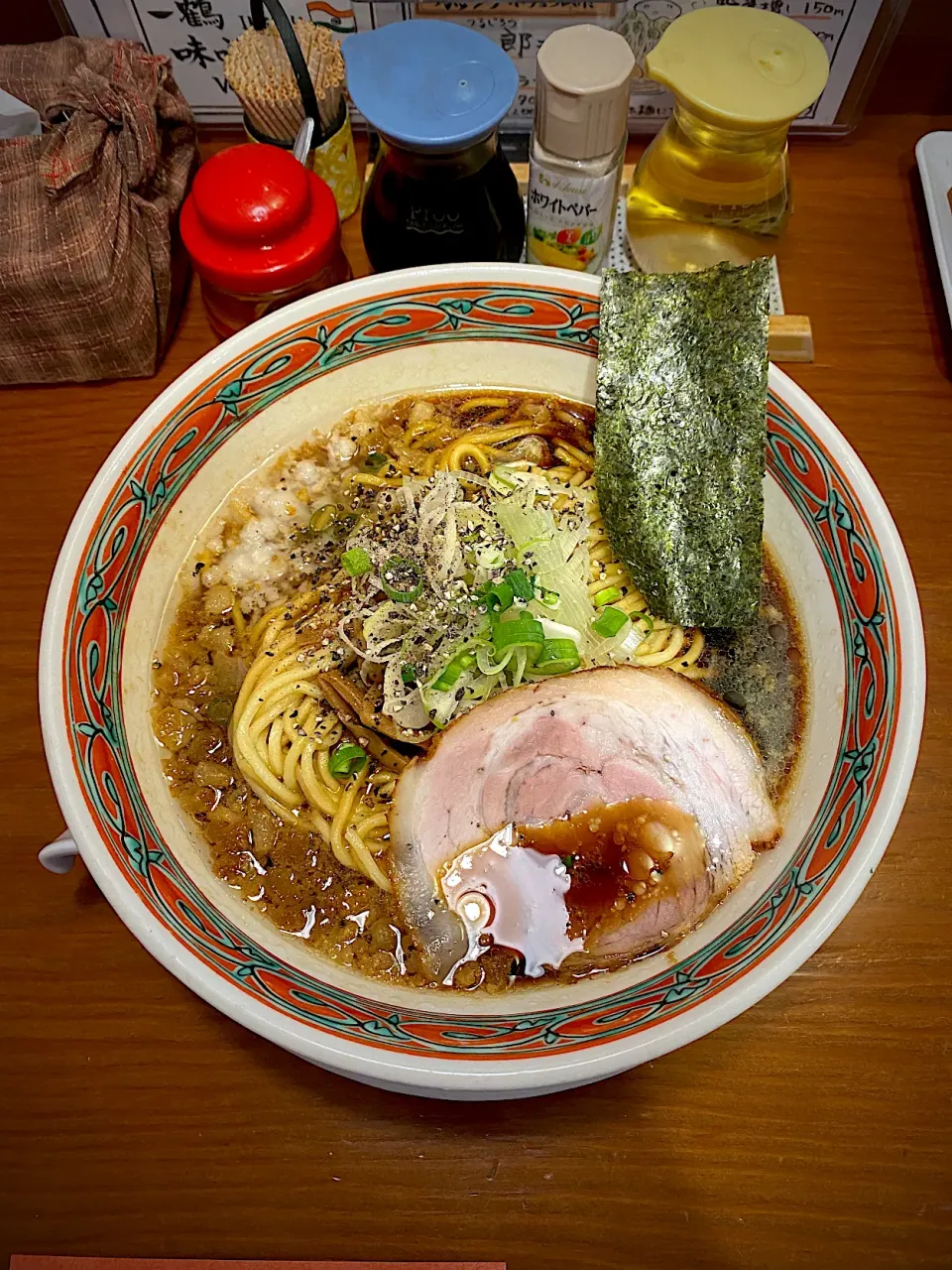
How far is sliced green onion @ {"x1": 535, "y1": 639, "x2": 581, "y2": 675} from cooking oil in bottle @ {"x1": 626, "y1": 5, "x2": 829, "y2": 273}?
3.13ft

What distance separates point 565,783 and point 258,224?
1096 mm

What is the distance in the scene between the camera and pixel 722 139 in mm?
1621

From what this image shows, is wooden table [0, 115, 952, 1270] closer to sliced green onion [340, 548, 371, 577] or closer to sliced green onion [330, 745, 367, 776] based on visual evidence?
sliced green onion [330, 745, 367, 776]

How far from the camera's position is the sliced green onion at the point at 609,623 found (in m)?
1.45

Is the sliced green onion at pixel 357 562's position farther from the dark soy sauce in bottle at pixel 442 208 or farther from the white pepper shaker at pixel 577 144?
the white pepper shaker at pixel 577 144

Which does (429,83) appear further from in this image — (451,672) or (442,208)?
(451,672)

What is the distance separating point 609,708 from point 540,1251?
0.82 meters

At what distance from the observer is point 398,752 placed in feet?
4.71

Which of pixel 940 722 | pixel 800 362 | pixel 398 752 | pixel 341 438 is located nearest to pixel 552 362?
pixel 341 438

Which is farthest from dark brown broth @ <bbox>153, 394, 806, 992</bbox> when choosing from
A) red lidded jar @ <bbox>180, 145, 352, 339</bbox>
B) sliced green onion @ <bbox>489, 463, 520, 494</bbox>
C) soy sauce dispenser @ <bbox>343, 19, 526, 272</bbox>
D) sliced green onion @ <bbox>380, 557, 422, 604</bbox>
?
soy sauce dispenser @ <bbox>343, 19, 526, 272</bbox>

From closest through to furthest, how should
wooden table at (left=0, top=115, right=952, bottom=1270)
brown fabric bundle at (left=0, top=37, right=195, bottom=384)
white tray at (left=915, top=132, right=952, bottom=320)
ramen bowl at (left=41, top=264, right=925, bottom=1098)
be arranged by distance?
1. ramen bowl at (left=41, top=264, right=925, bottom=1098)
2. wooden table at (left=0, top=115, right=952, bottom=1270)
3. brown fabric bundle at (left=0, top=37, right=195, bottom=384)
4. white tray at (left=915, top=132, right=952, bottom=320)

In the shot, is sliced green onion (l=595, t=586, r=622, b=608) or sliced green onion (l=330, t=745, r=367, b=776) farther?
sliced green onion (l=595, t=586, r=622, b=608)

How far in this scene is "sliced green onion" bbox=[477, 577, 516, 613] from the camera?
1360 mm

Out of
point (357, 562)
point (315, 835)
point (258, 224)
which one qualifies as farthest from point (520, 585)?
point (258, 224)
